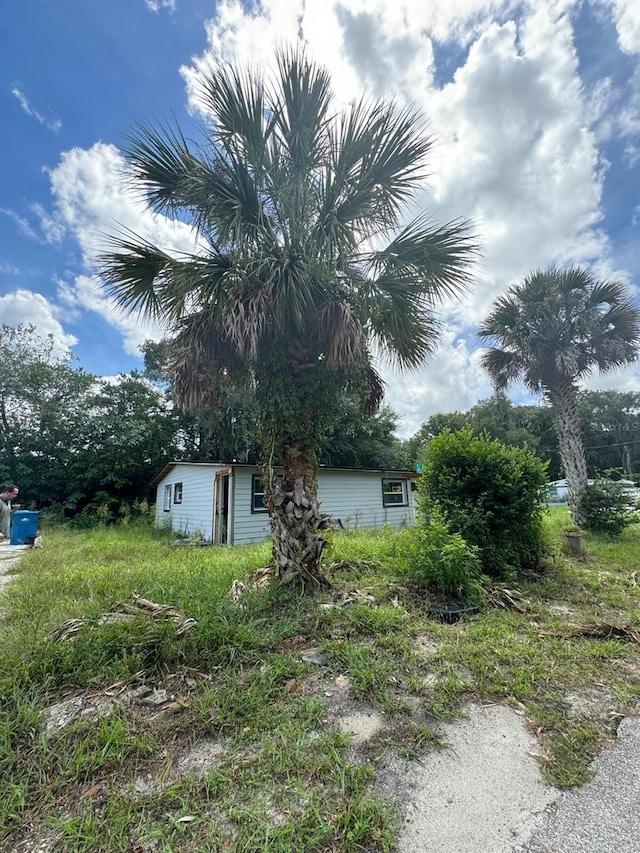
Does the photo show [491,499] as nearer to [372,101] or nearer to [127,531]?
[372,101]

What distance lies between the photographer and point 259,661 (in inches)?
108

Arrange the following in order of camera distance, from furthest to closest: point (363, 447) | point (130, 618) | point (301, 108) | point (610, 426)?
point (610, 426), point (363, 447), point (301, 108), point (130, 618)

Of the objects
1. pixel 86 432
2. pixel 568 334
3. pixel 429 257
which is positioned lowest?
pixel 86 432

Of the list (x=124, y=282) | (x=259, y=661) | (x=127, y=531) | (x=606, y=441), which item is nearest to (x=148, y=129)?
(x=124, y=282)

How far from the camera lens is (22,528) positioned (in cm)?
901

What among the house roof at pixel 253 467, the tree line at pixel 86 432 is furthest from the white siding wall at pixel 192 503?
the tree line at pixel 86 432

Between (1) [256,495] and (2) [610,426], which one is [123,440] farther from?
(2) [610,426]

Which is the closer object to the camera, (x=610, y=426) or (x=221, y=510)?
(x=221, y=510)

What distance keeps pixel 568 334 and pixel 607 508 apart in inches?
172

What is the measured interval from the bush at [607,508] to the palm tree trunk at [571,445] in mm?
181

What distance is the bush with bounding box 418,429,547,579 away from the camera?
5297 millimetres

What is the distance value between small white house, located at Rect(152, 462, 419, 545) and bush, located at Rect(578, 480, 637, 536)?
6.08 meters

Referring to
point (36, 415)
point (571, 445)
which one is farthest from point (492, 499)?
point (36, 415)

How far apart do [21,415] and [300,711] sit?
17.7m
